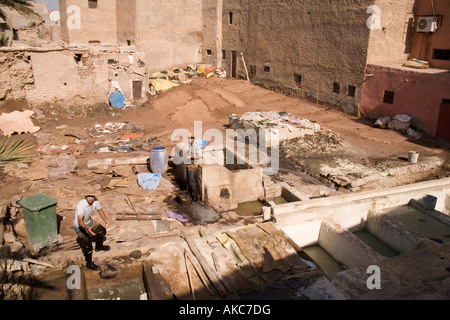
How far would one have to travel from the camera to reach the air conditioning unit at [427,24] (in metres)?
16.8

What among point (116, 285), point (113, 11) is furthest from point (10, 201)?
point (113, 11)

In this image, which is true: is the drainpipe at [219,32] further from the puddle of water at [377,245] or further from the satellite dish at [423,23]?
the puddle of water at [377,245]

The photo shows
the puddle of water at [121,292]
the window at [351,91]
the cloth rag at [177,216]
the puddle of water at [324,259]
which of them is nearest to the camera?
the puddle of water at [121,292]

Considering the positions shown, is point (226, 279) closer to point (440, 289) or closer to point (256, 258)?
point (256, 258)

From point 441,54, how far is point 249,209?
1340cm

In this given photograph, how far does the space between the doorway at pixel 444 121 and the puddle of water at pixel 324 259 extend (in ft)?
32.9

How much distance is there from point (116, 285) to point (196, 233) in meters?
2.00

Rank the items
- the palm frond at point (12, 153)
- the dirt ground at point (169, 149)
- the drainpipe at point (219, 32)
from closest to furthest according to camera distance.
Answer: the palm frond at point (12, 153)
the dirt ground at point (169, 149)
the drainpipe at point (219, 32)

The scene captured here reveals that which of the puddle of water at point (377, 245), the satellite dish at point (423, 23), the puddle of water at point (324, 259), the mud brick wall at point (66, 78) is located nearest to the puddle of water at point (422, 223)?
the puddle of water at point (377, 245)

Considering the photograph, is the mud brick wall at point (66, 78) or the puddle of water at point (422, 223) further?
the mud brick wall at point (66, 78)

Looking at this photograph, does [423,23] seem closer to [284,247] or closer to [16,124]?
[284,247]

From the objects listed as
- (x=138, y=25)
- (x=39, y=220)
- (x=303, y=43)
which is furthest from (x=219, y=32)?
(x=39, y=220)

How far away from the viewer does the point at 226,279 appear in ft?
20.7
